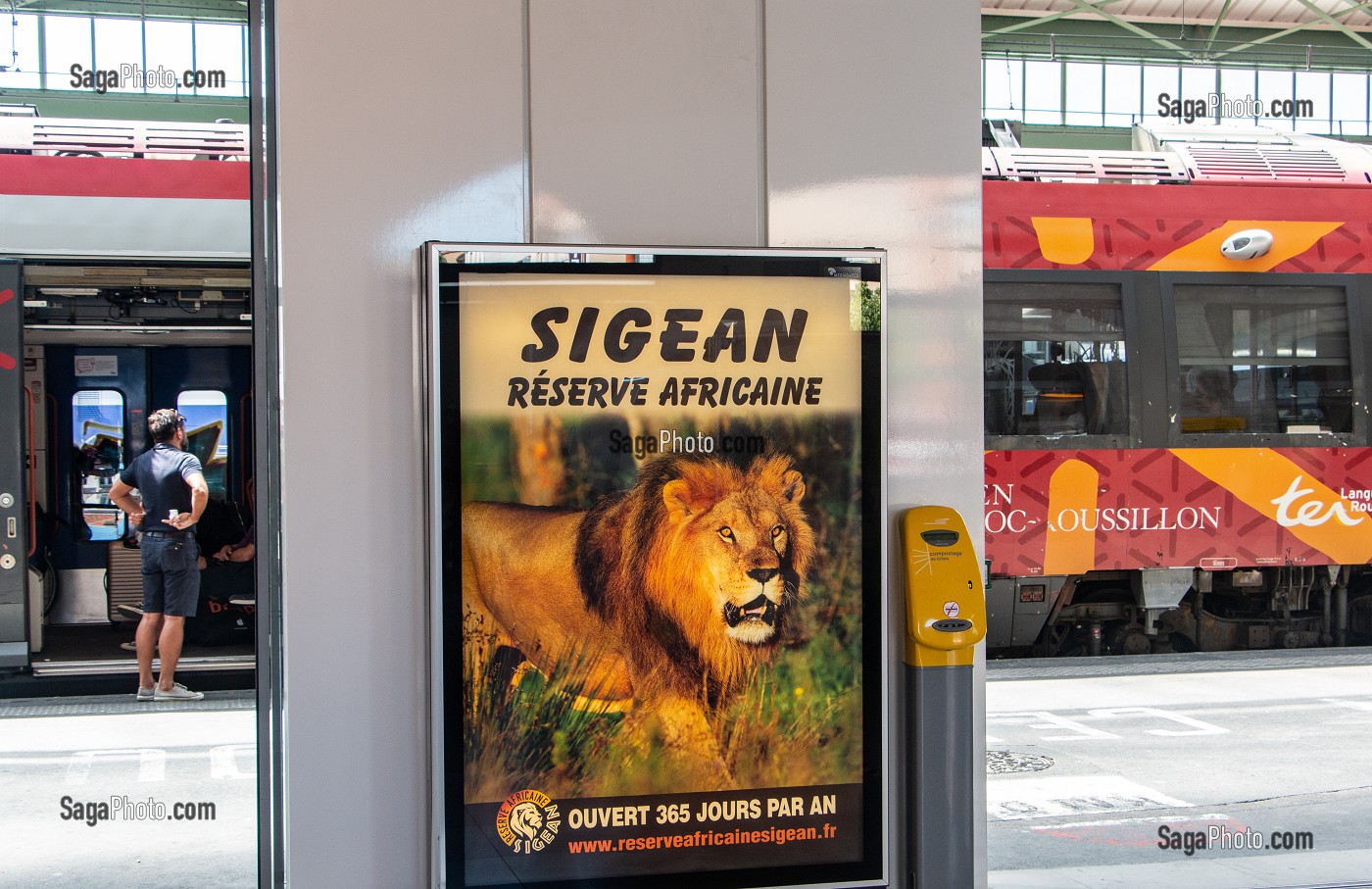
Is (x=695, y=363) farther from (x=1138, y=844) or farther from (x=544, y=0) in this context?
(x=1138, y=844)

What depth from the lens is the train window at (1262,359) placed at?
8.72 meters

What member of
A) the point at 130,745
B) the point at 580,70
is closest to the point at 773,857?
the point at 580,70

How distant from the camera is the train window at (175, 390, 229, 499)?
9.62 meters

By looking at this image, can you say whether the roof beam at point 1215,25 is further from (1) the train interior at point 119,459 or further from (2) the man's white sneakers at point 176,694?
(2) the man's white sneakers at point 176,694

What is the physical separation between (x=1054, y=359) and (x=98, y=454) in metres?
7.38

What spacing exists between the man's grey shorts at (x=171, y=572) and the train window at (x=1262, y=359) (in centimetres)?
679

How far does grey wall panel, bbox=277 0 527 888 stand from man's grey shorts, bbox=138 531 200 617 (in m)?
4.75

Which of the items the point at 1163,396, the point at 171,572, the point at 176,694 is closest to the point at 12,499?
the point at 171,572

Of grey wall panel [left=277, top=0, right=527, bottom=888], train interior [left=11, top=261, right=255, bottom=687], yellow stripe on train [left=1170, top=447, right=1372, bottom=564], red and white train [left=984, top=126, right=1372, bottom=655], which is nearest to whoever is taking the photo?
grey wall panel [left=277, top=0, right=527, bottom=888]

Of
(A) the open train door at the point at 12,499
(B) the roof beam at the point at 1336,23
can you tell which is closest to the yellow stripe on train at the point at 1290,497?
(A) the open train door at the point at 12,499

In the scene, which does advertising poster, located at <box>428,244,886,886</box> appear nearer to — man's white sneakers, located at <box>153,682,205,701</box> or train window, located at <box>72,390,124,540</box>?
man's white sneakers, located at <box>153,682,205,701</box>

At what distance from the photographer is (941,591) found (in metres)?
3.33

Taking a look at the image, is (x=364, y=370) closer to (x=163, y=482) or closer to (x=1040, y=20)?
(x=163, y=482)

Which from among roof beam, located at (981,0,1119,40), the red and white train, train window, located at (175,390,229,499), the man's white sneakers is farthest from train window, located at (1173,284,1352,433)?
roof beam, located at (981,0,1119,40)
